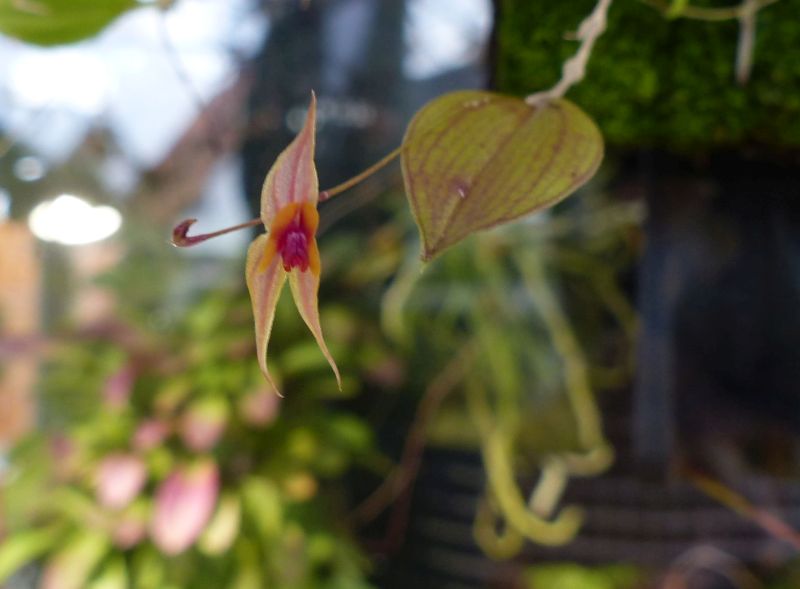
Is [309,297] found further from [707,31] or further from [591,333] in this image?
[591,333]

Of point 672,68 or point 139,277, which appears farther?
point 139,277

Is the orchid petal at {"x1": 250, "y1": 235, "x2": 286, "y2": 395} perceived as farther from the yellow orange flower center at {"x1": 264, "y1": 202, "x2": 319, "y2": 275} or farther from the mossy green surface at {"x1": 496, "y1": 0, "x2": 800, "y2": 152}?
the mossy green surface at {"x1": 496, "y1": 0, "x2": 800, "y2": 152}

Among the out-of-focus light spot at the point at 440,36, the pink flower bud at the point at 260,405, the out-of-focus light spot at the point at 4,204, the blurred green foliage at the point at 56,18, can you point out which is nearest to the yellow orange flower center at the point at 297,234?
the blurred green foliage at the point at 56,18

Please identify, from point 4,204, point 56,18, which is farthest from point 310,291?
point 4,204

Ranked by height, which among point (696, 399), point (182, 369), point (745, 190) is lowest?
point (182, 369)

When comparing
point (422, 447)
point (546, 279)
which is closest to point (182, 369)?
point (422, 447)

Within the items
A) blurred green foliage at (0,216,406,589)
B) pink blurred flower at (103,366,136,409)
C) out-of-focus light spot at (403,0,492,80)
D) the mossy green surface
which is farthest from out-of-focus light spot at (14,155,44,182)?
the mossy green surface
